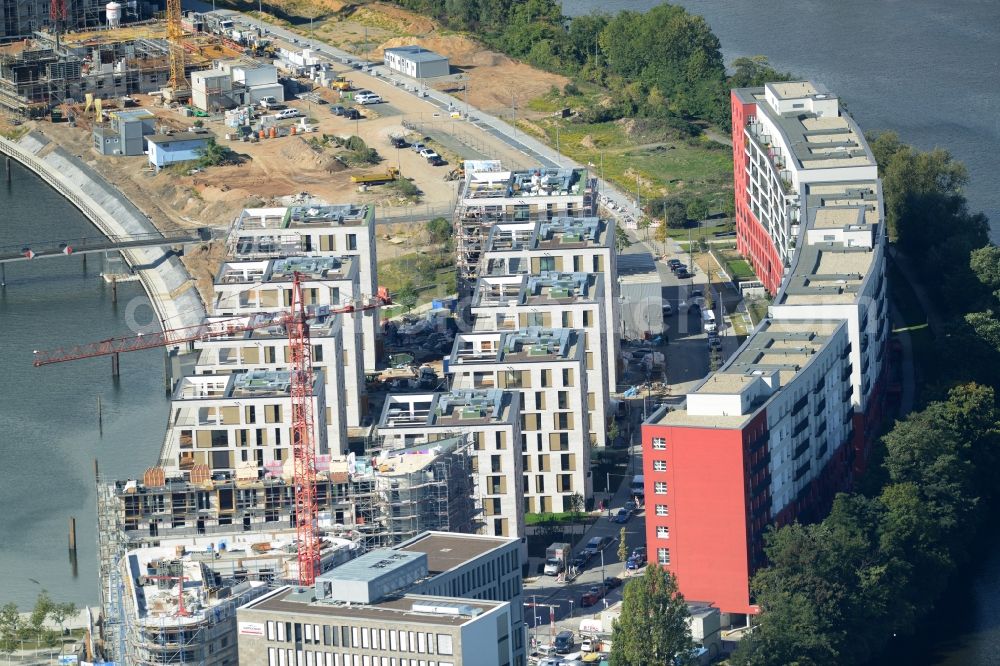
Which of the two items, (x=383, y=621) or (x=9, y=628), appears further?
(x=9, y=628)

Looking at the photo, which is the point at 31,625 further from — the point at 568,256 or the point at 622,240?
the point at 622,240

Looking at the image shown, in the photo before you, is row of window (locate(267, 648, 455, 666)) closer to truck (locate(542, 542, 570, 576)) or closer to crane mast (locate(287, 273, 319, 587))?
crane mast (locate(287, 273, 319, 587))

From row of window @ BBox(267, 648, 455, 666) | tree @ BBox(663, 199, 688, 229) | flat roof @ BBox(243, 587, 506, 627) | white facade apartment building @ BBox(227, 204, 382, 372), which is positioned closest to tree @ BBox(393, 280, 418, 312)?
white facade apartment building @ BBox(227, 204, 382, 372)

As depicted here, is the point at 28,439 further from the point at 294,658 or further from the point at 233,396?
the point at 294,658

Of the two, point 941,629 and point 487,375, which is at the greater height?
point 487,375

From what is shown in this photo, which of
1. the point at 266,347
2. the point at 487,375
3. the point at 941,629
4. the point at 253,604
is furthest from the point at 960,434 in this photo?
the point at 253,604

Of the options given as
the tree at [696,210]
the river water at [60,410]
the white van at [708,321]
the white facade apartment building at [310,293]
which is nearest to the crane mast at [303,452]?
the river water at [60,410]

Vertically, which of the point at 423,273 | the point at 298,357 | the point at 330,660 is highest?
the point at 423,273

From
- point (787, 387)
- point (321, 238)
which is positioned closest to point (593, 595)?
point (787, 387)
